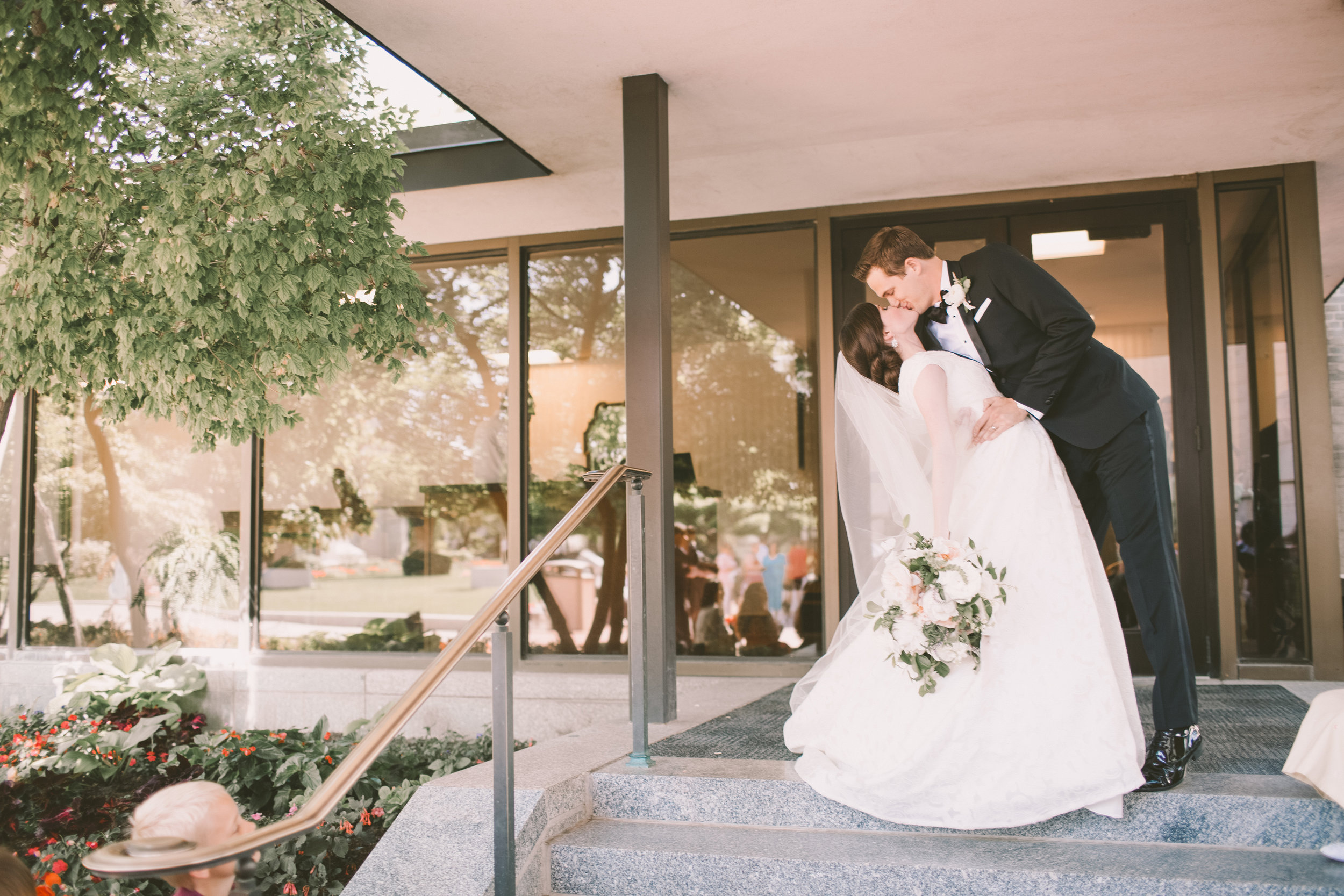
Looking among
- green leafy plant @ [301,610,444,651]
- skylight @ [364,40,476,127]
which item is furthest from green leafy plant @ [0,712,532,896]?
skylight @ [364,40,476,127]

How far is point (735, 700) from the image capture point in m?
4.47

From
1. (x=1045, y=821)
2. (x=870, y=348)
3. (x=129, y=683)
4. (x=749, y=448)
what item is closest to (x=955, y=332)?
(x=870, y=348)

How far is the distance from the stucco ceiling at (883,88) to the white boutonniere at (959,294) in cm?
113

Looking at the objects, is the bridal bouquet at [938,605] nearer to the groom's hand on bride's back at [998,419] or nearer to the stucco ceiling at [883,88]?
the groom's hand on bride's back at [998,419]

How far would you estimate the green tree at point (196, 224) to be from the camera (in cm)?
303

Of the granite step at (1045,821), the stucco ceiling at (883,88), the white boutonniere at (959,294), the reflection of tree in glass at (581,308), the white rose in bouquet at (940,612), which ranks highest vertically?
the stucco ceiling at (883,88)

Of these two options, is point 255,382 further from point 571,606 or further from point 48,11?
point 571,606

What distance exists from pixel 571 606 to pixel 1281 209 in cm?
442

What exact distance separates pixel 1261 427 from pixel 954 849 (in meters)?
3.53

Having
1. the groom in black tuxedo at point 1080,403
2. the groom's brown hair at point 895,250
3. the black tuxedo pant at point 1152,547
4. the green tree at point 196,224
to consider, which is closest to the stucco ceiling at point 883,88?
the green tree at point 196,224

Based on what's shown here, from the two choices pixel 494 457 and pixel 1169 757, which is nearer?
pixel 1169 757

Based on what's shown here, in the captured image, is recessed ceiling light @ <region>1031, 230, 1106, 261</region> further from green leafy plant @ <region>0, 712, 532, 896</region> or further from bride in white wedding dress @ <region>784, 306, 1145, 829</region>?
green leafy plant @ <region>0, 712, 532, 896</region>

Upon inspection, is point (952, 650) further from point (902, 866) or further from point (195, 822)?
point (195, 822)

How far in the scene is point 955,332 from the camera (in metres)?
2.88
